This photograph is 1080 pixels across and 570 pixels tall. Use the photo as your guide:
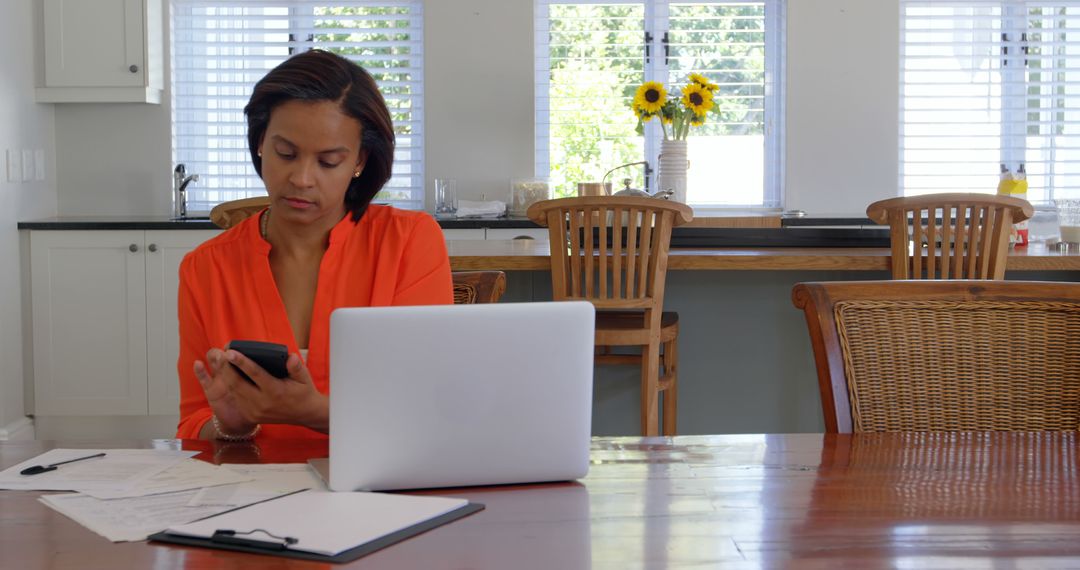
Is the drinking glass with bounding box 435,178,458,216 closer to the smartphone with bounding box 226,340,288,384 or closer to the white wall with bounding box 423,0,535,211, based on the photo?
the white wall with bounding box 423,0,535,211

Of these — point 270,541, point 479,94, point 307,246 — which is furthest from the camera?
point 479,94

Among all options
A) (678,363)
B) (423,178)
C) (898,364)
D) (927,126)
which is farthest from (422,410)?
(927,126)

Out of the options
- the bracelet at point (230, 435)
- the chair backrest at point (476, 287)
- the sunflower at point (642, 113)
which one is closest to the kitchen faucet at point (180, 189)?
the sunflower at point (642, 113)

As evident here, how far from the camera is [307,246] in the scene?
5.29ft

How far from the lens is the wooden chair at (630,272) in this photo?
2871 mm

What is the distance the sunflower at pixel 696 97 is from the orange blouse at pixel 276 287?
329 centimetres

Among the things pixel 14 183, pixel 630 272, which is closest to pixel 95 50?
pixel 14 183

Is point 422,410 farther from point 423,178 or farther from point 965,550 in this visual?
point 423,178

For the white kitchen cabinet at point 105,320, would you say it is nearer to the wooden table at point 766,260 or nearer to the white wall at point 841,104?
the wooden table at point 766,260

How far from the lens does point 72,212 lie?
5.04m

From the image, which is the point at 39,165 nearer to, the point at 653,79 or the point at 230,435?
the point at 653,79

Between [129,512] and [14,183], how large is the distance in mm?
3874

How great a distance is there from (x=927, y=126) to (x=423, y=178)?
7.68 feet

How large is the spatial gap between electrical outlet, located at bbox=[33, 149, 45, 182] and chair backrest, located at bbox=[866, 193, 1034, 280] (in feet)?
11.4
